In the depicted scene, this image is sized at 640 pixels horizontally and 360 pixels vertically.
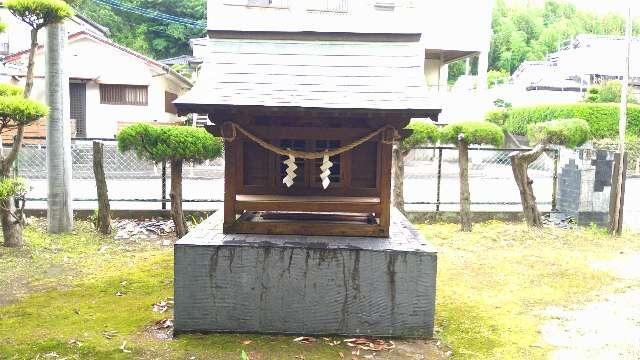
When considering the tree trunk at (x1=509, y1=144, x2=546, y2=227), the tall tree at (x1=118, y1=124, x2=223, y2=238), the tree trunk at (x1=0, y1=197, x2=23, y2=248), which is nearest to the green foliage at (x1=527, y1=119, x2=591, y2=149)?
the tree trunk at (x1=509, y1=144, x2=546, y2=227)

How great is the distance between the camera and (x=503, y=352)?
5008 millimetres

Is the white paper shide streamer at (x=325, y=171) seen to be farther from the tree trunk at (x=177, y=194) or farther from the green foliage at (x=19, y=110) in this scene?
the green foliage at (x=19, y=110)

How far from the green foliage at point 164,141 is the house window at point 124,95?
17523mm

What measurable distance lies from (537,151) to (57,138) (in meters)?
9.30

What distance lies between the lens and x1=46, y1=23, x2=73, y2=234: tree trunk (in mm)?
9289

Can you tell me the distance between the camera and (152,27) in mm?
41125

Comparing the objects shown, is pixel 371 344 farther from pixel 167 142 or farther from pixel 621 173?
pixel 621 173

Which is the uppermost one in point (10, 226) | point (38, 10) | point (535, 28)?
point (535, 28)

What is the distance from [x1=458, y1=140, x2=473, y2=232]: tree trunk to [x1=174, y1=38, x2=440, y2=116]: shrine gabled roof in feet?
17.3

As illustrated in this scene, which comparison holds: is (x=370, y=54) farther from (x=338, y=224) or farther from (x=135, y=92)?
(x=135, y=92)

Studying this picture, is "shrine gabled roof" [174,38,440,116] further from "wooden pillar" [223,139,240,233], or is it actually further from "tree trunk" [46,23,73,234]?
"tree trunk" [46,23,73,234]

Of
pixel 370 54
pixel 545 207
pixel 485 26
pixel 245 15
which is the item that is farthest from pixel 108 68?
pixel 370 54

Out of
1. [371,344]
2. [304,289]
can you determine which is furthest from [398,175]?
[371,344]

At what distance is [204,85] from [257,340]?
259 cm
